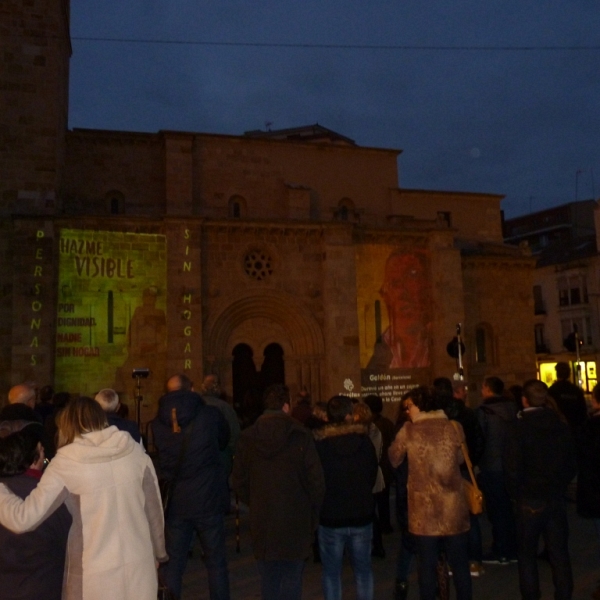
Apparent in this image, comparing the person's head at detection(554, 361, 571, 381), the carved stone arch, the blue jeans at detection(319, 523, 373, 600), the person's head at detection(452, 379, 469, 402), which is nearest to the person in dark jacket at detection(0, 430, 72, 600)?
the blue jeans at detection(319, 523, 373, 600)

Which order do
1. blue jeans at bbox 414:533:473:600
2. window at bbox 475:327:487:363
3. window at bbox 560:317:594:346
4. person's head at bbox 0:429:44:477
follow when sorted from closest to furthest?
person's head at bbox 0:429:44:477
blue jeans at bbox 414:533:473:600
window at bbox 475:327:487:363
window at bbox 560:317:594:346

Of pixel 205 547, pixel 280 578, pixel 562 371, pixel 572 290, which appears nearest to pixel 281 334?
pixel 562 371

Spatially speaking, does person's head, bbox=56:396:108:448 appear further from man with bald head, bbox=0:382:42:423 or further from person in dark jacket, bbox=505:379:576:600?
person in dark jacket, bbox=505:379:576:600

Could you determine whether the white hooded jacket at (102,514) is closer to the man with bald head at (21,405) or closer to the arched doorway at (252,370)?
the man with bald head at (21,405)

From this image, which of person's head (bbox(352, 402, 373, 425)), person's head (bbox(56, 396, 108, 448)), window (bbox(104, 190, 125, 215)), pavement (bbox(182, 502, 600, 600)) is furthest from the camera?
window (bbox(104, 190, 125, 215))

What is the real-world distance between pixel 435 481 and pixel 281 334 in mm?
14011

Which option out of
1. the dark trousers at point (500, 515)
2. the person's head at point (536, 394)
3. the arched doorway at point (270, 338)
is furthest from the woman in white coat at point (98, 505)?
the arched doorway at point (270, 338)

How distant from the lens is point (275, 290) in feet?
60.0

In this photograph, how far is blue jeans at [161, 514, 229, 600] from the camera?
5.26m

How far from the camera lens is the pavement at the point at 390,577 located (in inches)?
244

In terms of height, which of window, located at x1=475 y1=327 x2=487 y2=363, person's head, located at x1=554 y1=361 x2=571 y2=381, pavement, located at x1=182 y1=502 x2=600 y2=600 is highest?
window, located at x1=475 y1=327 x2=487 y2=363

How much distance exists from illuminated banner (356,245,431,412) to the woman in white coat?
49.6 feet

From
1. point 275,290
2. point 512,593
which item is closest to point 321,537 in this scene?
point 512,593

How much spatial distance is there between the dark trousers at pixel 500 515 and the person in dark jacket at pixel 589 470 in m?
1.55
